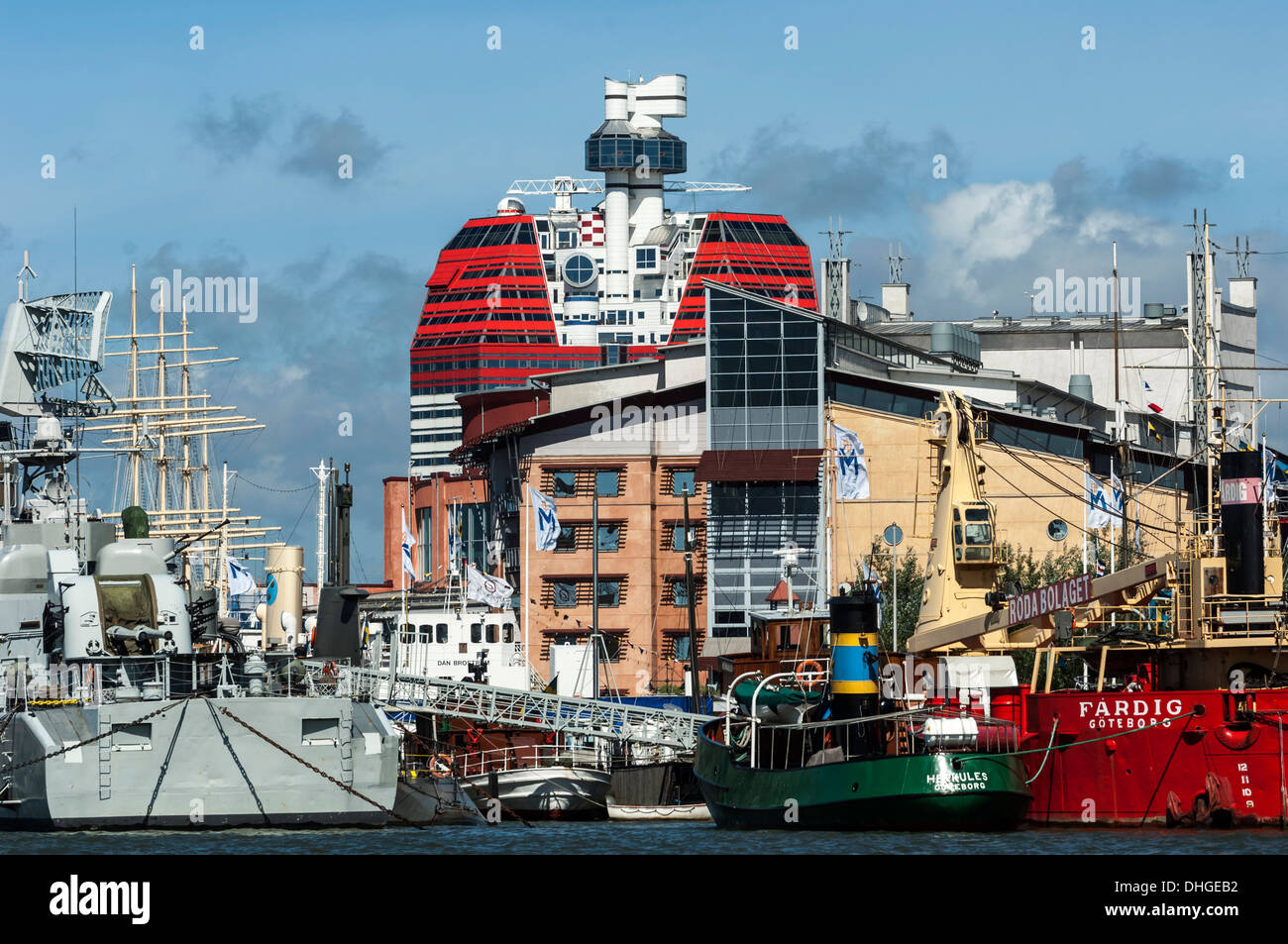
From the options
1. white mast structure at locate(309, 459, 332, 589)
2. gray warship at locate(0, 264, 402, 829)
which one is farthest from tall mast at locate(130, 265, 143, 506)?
gray warship at locate(0, 264, 402, 829)

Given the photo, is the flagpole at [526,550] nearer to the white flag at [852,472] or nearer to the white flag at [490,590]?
the white flag at [852,472]

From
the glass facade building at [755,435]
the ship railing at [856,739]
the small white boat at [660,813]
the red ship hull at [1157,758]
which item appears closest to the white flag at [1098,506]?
the small white boat at [660,813]

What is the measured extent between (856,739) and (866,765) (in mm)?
1541

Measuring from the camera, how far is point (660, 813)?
58406 millimetres

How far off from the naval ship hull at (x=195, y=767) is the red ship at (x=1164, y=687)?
1213 cm

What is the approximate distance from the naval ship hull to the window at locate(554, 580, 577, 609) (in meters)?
58.3

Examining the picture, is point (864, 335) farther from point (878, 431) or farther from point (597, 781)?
point (597, 781)

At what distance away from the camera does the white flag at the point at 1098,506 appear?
7362cm

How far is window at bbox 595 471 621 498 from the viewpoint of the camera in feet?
336

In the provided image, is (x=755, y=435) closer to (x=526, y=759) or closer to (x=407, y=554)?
(x=407, y=554)

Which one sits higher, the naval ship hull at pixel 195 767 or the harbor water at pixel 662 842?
the naval ship hull at pixel 195 767

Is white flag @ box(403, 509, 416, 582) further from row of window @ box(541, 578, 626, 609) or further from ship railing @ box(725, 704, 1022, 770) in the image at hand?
ship railing @ box(725, 704, 1022, 770)
